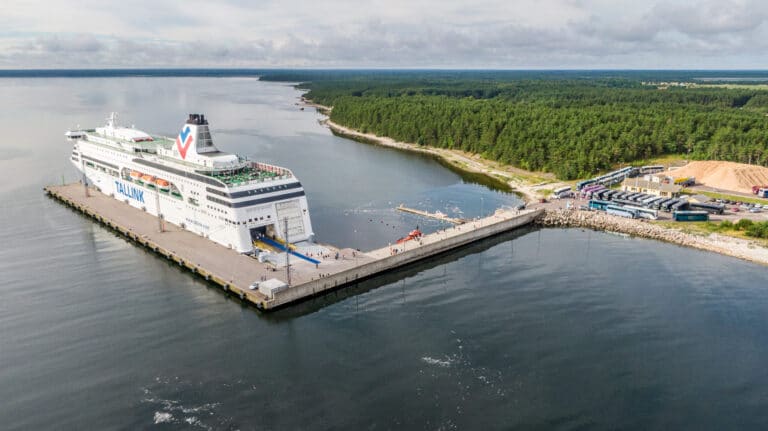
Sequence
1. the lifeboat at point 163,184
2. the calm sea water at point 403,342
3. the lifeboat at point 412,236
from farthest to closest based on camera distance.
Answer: the lifeboat at point 163,184 < the lifeboat at point 412,236 < the calm sea water at point 403,342

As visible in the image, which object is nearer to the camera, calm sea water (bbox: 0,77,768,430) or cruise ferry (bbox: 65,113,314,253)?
calm sea water (bbox: 0,77,768,430)

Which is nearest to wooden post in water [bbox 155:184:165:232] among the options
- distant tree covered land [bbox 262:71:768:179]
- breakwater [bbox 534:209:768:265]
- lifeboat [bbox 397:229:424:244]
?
lifeboat [bbox 397:229:424:244]

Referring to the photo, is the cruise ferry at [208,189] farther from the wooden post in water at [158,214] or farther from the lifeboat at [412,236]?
the lifeboat at [412,236]

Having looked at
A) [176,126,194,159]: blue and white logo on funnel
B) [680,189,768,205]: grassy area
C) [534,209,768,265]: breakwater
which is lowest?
[534,209,768,265]: breakwater

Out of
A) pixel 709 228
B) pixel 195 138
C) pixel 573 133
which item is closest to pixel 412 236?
pixel 195 138

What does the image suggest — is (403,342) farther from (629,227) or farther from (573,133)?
(573,133)

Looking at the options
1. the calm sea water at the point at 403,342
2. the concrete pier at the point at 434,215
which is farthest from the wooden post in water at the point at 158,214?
the concrete pier at the point at 434,215

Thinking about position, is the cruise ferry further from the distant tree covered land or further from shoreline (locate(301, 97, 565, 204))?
the distant tree covered land

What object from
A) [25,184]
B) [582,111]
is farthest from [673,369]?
[582,111]
